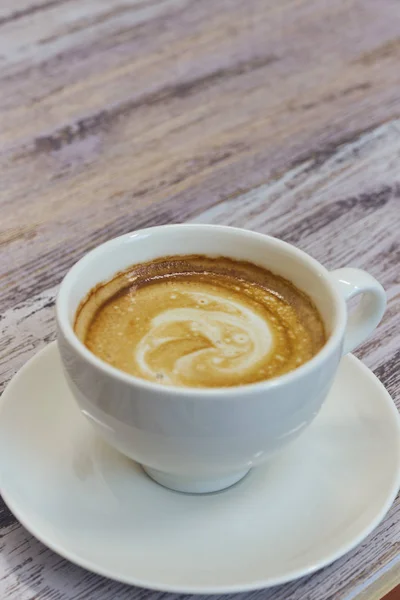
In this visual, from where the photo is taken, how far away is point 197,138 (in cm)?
110

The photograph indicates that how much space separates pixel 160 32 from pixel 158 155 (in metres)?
0.40

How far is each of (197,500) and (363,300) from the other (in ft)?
0.68

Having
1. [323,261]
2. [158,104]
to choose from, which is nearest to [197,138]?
[158,104]

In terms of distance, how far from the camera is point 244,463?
21.5 inches

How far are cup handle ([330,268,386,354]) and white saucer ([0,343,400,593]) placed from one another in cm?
6

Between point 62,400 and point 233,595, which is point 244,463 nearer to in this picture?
point 233,595

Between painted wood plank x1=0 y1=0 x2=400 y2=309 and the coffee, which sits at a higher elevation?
the coffee

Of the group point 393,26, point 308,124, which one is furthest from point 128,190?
point 393,26

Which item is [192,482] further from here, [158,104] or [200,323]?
[158,104]

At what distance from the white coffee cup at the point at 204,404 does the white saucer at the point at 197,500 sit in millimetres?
28

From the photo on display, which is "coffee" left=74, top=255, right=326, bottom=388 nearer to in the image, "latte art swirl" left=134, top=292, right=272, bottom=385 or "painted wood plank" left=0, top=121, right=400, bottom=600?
"latte art swirl" left=134, top=292, right=272, bottom=385

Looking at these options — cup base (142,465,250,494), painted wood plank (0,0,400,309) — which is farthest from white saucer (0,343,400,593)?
painted wood plank (0,0,400,309)

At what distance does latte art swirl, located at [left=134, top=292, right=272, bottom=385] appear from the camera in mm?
576

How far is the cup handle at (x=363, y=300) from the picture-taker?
0.61 metres
